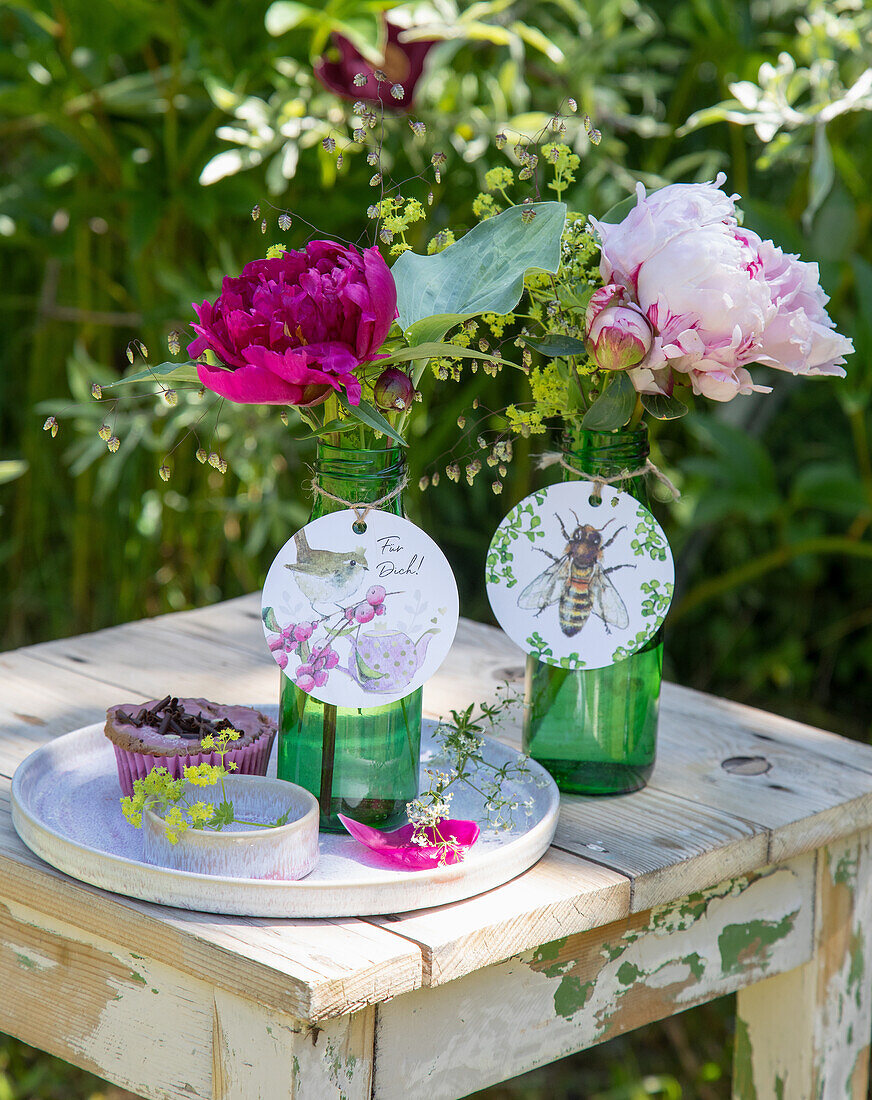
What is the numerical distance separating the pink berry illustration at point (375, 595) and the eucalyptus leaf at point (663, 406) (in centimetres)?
18

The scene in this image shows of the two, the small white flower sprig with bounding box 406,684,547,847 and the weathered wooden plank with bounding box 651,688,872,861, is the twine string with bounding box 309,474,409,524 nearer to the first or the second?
the small white flower sprig with bounding box 406,684,547,847

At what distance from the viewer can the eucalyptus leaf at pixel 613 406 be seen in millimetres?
754

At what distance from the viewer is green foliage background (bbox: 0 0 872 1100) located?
58.2 inches

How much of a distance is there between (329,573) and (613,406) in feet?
0.62

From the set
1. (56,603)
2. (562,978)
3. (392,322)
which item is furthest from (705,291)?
(56,603)

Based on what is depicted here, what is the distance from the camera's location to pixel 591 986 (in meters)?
0.80

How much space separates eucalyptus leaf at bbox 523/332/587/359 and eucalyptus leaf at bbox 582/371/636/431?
3cm

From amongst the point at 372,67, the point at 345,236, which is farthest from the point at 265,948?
the point at 345,236

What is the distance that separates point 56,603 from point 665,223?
5.09 feet

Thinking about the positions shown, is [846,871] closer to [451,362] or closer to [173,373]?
[451,362]

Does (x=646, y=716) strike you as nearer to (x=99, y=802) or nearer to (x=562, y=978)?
(x=562, y=978)

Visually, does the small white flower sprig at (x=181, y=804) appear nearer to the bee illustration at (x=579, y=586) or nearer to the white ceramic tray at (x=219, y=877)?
the white ceramic tray at (x=219, y=877)

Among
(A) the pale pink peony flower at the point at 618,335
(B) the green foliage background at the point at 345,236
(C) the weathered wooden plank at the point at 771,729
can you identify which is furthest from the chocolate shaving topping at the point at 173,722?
(B) the green foliage background at the point at 345,236

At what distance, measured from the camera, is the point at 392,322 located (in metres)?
0.66
